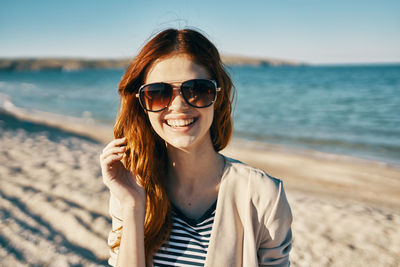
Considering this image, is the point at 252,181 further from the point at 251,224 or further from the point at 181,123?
the point at 181,123

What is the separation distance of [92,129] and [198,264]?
14600 mm

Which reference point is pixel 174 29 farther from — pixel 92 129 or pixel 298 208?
pixel 92 129

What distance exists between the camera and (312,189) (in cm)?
734

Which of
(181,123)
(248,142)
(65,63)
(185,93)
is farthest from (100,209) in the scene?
(65,63)

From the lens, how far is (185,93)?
1.85 metres

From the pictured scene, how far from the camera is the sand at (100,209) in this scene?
3.99 meters

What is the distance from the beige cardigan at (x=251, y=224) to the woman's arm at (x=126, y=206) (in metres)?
0.49

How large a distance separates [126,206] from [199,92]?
0.88 metres

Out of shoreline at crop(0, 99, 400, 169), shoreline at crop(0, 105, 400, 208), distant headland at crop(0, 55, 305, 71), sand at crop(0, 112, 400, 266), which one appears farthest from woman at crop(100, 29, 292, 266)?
distant headland at crop(0, 55, 305, 71)

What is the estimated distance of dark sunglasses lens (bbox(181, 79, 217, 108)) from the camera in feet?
6.04

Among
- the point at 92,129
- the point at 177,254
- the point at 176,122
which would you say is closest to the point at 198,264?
the point at 177,254

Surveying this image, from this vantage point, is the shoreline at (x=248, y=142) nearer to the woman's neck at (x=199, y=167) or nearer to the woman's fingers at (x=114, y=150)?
the woman's neck at (x=199, y=167)

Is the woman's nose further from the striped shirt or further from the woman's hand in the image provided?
the striped shirt

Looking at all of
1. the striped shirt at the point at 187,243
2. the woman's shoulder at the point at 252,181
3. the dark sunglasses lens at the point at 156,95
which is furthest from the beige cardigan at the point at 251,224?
the dark sunglasses lens at the point at 156,95
